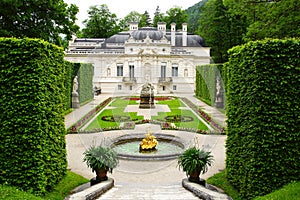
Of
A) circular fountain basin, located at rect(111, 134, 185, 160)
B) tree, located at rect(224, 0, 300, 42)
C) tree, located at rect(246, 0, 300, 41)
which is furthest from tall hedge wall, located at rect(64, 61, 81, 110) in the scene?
tree, located at rect(246, 0, 300, 41)

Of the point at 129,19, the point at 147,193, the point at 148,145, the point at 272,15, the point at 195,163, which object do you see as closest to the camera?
the point at 147,193

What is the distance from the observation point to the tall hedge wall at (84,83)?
1093 inches

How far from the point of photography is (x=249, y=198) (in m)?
6.45

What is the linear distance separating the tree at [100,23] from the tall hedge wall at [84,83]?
3263cm

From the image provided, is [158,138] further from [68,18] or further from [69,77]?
[68,18]

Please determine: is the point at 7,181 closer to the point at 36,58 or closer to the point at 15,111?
the point at 15,111

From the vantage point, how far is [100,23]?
6412cm

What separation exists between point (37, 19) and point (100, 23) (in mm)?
42911

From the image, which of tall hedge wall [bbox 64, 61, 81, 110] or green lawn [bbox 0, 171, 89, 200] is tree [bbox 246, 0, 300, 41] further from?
green lawn [bbox 0, 171, 89, 200]

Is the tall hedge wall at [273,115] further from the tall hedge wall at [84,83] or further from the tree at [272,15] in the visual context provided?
the tall hedge wall at [84,83]

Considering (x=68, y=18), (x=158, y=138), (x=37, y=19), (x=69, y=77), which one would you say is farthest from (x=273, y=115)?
(x=68, y=18)

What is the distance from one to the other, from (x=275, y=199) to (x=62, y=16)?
72.5 ft

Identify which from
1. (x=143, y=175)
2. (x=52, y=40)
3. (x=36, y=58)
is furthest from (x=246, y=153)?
(x=52, y=40)

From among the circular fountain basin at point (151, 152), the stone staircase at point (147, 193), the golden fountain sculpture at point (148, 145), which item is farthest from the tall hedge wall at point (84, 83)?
the stone staircase at point (147, 193)
